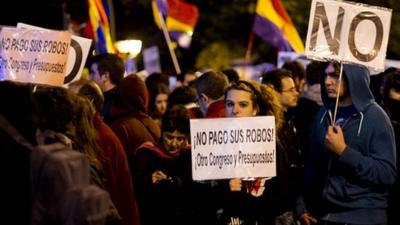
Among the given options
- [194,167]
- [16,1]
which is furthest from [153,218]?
[16,1]

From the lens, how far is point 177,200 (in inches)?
362

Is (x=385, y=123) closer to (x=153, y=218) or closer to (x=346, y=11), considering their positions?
(x=346, y=11)

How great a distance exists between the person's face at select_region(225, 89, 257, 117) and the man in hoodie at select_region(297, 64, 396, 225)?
62 cm

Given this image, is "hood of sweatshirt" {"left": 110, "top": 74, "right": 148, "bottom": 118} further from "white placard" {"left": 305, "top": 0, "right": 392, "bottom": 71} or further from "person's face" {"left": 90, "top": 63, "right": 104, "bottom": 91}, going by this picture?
"white placard" {"left": 305, "top": 0, "right": 392, "bottom": 71}

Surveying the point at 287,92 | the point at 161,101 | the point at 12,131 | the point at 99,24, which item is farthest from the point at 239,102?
the point at 99,24

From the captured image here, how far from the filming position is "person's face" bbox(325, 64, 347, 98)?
865 cm

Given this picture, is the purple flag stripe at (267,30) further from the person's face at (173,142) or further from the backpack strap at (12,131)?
the backpack strap at (12,131)

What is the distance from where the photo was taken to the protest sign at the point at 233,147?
8438 millimetres

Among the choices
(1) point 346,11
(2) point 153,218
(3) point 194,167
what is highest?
(1) point 346,11

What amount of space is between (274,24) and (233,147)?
8.74 m

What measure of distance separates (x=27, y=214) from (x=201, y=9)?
1237 inches

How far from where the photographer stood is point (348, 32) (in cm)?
876

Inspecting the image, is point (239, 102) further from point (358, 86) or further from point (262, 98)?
point (358, 86)

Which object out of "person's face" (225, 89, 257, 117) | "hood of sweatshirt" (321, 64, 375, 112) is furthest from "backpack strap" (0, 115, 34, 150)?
"hood of sweatshirt" (321, 64, 375, 112)
